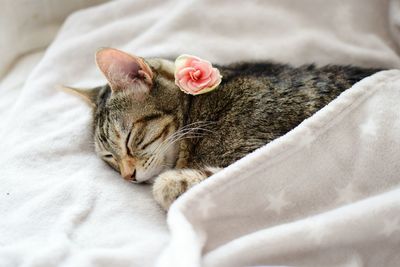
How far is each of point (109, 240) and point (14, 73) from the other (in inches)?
44.2

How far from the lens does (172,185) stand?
4.56 ft

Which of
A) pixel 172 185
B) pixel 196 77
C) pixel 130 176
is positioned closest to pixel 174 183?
pixel 172 185

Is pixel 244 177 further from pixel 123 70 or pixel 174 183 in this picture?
pixel 123 70

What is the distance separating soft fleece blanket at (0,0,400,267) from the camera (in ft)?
3.99

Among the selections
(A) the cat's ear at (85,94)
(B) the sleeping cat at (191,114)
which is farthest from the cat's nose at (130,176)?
(A) the cat's ear at (85,94)

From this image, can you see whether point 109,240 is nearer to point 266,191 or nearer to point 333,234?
point 266,191

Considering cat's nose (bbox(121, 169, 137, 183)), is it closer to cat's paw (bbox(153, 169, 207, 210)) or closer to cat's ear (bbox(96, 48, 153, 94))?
cat's paw (bbox(153, 169, 207, 210))

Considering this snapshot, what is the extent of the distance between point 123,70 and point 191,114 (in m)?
0.25

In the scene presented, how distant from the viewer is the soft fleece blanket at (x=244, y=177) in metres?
1.22

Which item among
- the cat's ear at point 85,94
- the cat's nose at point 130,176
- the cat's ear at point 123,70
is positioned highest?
the cat's ear at point 123,70

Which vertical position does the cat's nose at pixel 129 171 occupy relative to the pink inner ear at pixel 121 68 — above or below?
below

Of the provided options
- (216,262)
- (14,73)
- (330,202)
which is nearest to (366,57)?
(330,202)

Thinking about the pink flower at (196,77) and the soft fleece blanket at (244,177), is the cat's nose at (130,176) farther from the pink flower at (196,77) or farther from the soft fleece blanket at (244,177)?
the pink flower at (196,77)

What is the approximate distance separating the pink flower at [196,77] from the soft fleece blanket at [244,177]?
1.06 feet
